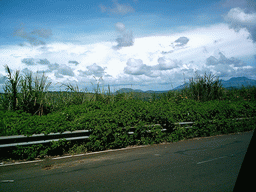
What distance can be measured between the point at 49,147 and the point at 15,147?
1.11m

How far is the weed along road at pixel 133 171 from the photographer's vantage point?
5098 millimetres

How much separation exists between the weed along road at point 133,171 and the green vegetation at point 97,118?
1.96ft

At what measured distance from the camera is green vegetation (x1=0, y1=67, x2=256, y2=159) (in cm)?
774

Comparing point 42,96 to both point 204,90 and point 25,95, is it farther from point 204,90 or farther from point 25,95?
point 204,90

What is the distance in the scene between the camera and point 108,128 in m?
8.48

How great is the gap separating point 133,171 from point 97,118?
3.18m

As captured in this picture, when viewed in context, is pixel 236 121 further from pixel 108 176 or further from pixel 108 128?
pixel 108 176

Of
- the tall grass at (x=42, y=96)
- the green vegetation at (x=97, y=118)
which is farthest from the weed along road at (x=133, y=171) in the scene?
the tall grass at (x=42, y=96)

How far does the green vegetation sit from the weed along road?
23.5 inches

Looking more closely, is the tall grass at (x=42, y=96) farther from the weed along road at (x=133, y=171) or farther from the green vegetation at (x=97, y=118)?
the weed along road at (x=133, y=171)

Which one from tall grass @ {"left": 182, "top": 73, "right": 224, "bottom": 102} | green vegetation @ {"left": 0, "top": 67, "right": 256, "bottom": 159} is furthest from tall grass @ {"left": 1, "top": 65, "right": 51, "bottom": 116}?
tall grass @ {"left": 182, "top": 73, "right": 224, "bottom": 102}

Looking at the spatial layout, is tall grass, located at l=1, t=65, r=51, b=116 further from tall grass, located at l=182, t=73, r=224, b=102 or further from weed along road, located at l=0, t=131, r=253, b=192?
tall grass, located at l=182, t=73, r=224, b=102

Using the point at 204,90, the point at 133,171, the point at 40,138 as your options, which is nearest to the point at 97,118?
the point at 40,138

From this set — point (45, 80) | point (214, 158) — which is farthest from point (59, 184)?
point (45, 80)
